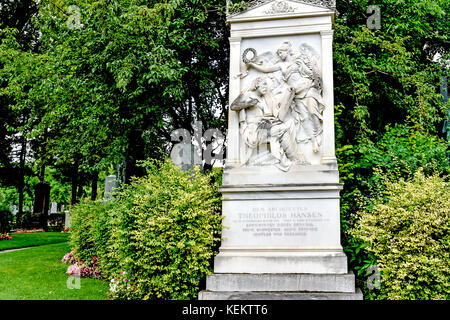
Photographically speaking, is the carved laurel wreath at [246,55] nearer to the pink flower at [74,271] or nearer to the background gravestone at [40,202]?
the pink flower at [74,271]

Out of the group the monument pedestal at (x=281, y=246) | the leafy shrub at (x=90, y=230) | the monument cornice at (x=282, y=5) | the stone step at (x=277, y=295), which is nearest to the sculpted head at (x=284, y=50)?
the monument cornice at (x=282, y=5)

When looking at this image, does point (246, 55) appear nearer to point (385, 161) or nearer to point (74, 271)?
point (385, 161)

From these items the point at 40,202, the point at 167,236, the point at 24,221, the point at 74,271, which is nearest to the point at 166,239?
the point at 167,236

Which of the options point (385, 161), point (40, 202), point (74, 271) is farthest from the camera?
point (40, 202)

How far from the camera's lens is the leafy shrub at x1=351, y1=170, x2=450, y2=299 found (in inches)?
222

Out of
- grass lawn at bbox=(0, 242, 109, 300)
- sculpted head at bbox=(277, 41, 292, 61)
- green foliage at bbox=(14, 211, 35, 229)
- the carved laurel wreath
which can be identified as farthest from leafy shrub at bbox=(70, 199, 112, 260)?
green foliage at bbox=(14, 211, 35, 229)

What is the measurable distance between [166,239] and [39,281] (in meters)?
4.27

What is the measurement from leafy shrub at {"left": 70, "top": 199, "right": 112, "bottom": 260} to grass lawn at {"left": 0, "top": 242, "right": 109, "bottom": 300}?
2.43ft

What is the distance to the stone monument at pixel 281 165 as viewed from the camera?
6.39m

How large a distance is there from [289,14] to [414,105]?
483cm

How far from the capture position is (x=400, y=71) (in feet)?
33.0

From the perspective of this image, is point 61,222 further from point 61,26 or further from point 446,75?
point 446,75

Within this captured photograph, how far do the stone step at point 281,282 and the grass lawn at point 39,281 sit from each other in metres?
2.53

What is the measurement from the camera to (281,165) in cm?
704
